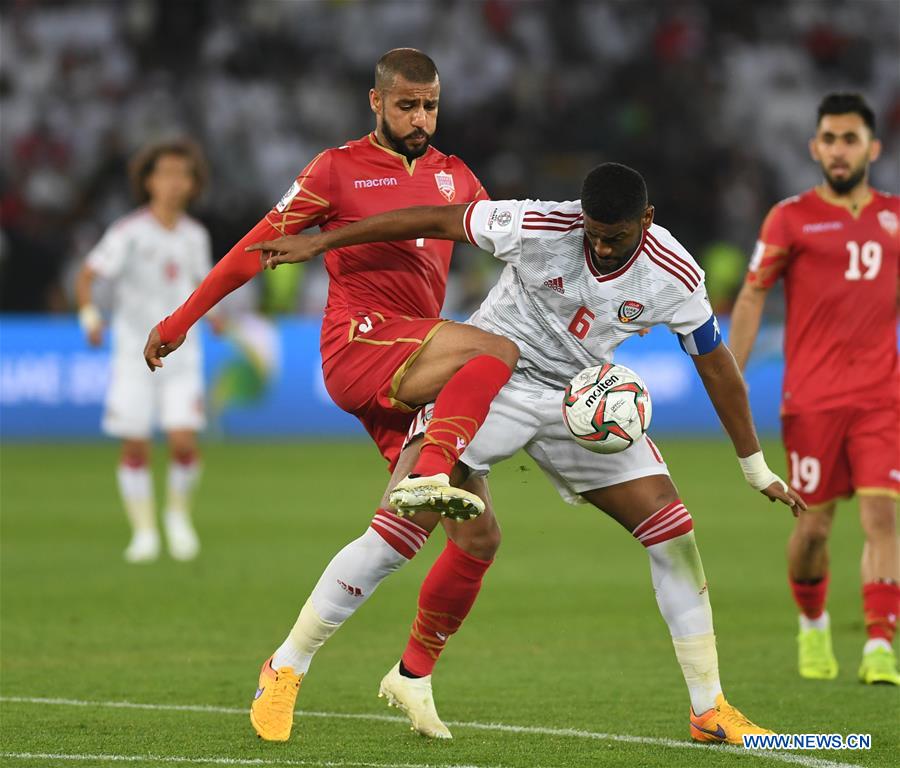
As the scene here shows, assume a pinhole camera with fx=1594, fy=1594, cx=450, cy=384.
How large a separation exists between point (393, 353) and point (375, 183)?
0.78 m

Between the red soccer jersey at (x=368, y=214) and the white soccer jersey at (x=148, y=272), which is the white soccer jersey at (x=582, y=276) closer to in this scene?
the red soccer jersey at (x=368, y=214)

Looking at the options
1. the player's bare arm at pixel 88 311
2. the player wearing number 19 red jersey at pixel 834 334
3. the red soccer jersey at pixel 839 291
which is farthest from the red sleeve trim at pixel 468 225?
the player's bare arm at pixel 88 311

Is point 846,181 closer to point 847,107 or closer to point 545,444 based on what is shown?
point 847,107

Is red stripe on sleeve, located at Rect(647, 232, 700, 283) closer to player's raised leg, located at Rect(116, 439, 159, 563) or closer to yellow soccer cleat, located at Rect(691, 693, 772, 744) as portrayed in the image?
yellow soccer cleat, located at Rect(691, 693, 772, 744)

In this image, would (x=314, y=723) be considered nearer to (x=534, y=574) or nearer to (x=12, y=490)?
(x=534, y=574)

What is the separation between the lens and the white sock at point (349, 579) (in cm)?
600

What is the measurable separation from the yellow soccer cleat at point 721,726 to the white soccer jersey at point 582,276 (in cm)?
137

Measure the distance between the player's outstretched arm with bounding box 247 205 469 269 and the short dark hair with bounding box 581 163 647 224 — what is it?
0.54m

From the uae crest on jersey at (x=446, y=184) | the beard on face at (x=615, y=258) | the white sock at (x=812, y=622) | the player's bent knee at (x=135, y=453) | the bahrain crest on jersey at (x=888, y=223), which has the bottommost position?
the player's bent knee at (x=135, y=453)

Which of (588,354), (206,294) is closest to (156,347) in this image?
(206,294)

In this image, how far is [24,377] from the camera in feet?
60.8

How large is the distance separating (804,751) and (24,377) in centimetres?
1425

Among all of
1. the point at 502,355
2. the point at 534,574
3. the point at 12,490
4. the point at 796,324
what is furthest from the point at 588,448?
the point at 12,490

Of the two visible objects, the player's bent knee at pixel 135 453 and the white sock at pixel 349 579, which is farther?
the player's bent knee at pixel 135 453
